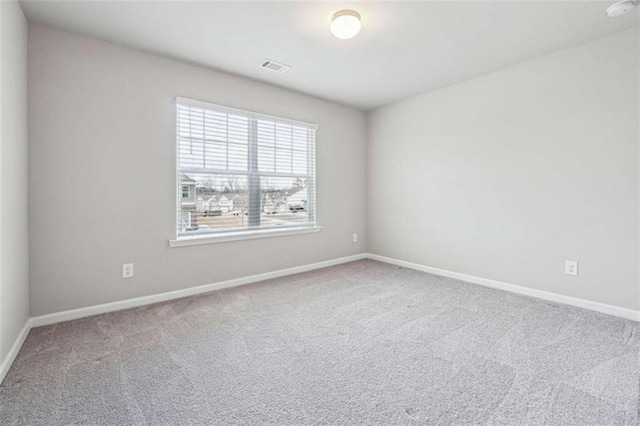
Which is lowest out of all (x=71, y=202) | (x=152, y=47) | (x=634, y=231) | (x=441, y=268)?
(x=441, y=268)

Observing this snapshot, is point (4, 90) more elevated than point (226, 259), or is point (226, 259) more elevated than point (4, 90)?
point (4, 90)

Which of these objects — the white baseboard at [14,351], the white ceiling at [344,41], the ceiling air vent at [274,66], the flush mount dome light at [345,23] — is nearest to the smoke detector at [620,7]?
the white ceiling at [344,41]

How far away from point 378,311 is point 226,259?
1772mm

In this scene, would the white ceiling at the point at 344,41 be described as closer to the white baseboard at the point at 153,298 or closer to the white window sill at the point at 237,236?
the white window sill at the point at 237,236

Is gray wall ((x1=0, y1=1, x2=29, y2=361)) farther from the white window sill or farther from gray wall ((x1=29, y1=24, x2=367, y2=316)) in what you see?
the white window sill

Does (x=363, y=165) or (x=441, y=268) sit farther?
(x=363, y=165)

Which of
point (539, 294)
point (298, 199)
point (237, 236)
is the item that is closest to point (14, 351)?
point (237, 236)

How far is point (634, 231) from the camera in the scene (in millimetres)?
2492

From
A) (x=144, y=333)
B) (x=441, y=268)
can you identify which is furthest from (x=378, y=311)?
(x=144, y=333)

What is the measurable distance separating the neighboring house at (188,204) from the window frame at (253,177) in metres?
0.02

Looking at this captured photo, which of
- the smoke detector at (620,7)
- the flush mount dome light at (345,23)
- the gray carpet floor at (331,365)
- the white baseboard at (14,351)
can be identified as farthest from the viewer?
the flush mount dome light at (345,23)

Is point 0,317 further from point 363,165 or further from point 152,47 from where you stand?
point 363,165

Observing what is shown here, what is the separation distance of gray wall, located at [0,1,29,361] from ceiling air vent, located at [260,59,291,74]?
1.84 m

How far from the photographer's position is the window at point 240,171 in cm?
315
